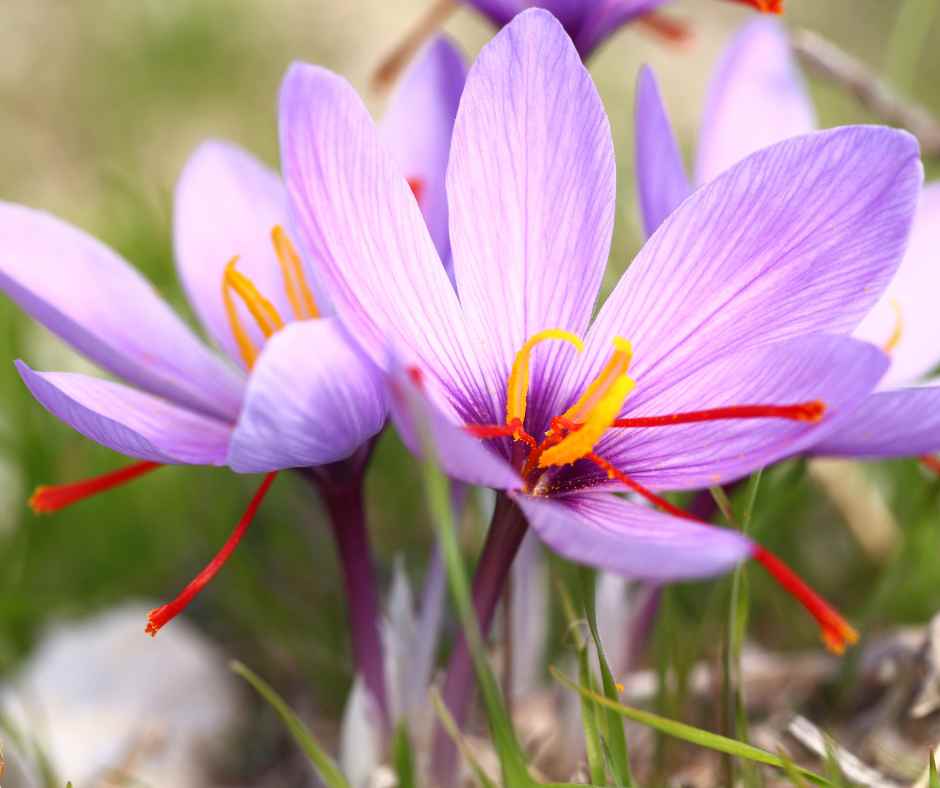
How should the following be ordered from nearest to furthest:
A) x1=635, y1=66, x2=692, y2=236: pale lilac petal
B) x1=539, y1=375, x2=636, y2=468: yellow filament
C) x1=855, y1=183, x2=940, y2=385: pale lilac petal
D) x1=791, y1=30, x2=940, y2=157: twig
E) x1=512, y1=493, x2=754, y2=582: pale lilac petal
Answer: x1=512, y1=493, x2=754, y2=582: pale lilac petal, x1=539, y1=375, x2=636, y2=468: yellow filament, x1=635, y1=66, x2=692, y2=236: pale lilac petal, x1=855, y1=183, x2=940, y2=385: pale lilac petal, x1=791, y1=30, x2=940, y2=157: twig

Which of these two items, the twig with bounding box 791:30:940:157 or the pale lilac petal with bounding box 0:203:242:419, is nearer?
the pale lilac petal with bounding box 0:203:242:419

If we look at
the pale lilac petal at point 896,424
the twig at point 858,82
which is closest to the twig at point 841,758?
the pale lilac petal at point 896,424

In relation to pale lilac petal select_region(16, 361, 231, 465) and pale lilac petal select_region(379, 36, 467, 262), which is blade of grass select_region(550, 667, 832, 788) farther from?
pale lilac petal select_region(379, 36, 467, 262)

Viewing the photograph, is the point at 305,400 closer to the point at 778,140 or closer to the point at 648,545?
the point at 648,545

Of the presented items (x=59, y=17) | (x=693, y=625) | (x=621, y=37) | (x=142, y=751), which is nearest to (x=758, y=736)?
(x=693, y=625)

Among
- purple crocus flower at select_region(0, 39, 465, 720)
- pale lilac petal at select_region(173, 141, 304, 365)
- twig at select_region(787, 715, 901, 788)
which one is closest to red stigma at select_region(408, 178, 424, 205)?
purple crocus flower at select_region(0, 39, 465, 720)
